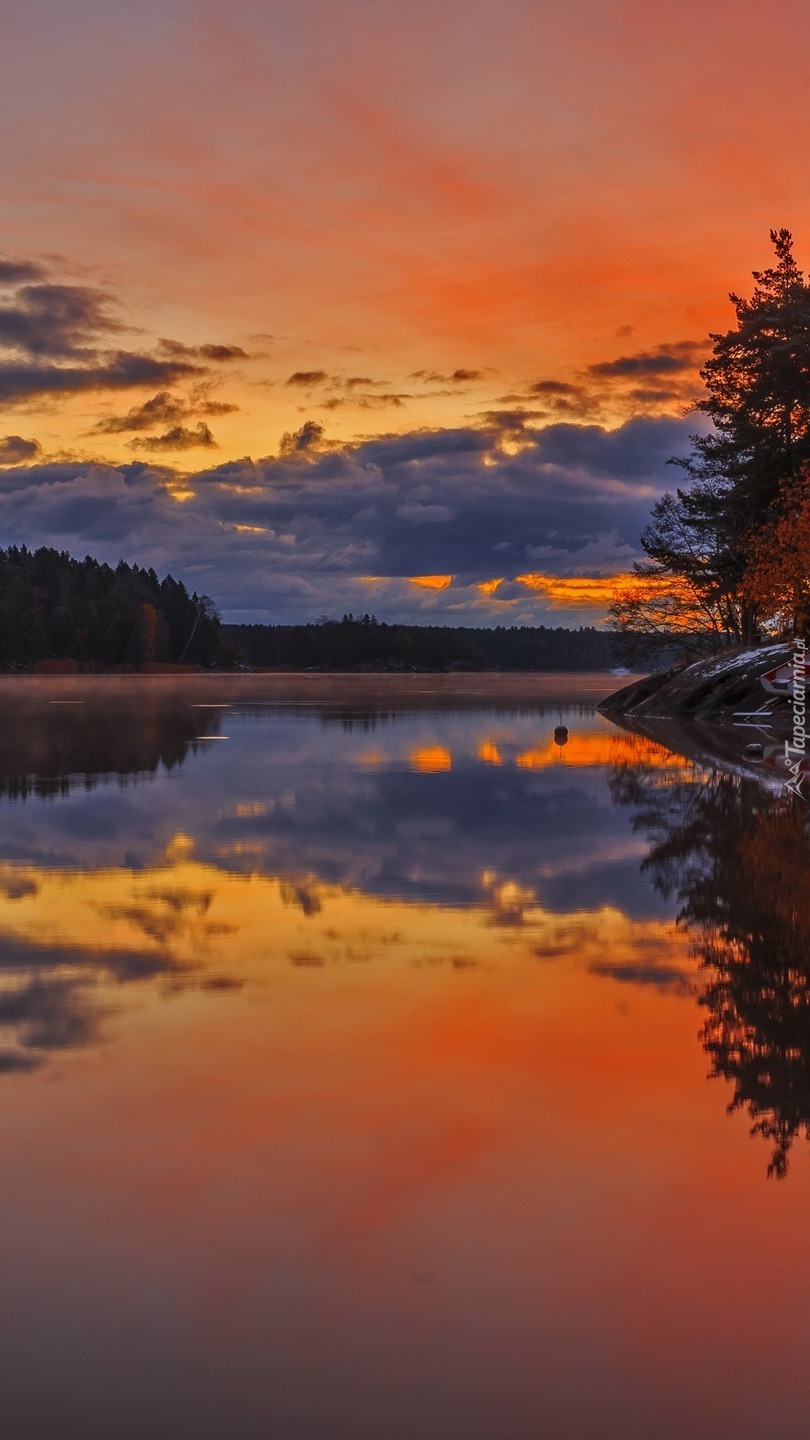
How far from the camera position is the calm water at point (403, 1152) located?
4074 millimetres

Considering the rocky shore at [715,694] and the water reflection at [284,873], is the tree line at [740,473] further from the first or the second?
the water reflection at [284,873]

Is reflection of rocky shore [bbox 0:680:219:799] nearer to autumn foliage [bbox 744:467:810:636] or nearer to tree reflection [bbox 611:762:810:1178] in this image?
tree reflection [bbox 611:762:810:1178]

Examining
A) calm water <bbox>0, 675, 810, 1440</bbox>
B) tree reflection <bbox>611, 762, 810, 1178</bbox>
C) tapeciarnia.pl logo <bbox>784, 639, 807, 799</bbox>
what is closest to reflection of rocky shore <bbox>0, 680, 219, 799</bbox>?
tree reflection <bbox>611, 762, 810, 1178</bbox>

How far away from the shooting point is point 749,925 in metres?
11.0

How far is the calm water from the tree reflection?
0.13 feet

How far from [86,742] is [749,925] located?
2831 centimetres

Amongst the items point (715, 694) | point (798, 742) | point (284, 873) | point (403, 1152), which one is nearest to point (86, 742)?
point (798, 742)

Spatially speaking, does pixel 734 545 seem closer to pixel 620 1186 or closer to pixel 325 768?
pixel 325 768

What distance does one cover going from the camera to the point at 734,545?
185 ft

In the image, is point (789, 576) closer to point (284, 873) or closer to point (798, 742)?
point (798, 742)

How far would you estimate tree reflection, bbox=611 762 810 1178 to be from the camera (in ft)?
22.4

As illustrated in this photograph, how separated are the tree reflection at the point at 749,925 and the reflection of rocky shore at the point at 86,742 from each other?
10.1 metres

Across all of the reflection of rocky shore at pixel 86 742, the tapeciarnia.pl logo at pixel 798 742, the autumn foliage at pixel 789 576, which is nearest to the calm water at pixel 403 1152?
the tapeciarnia.pl logo at pixel 798 742

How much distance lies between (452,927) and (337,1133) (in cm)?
496
